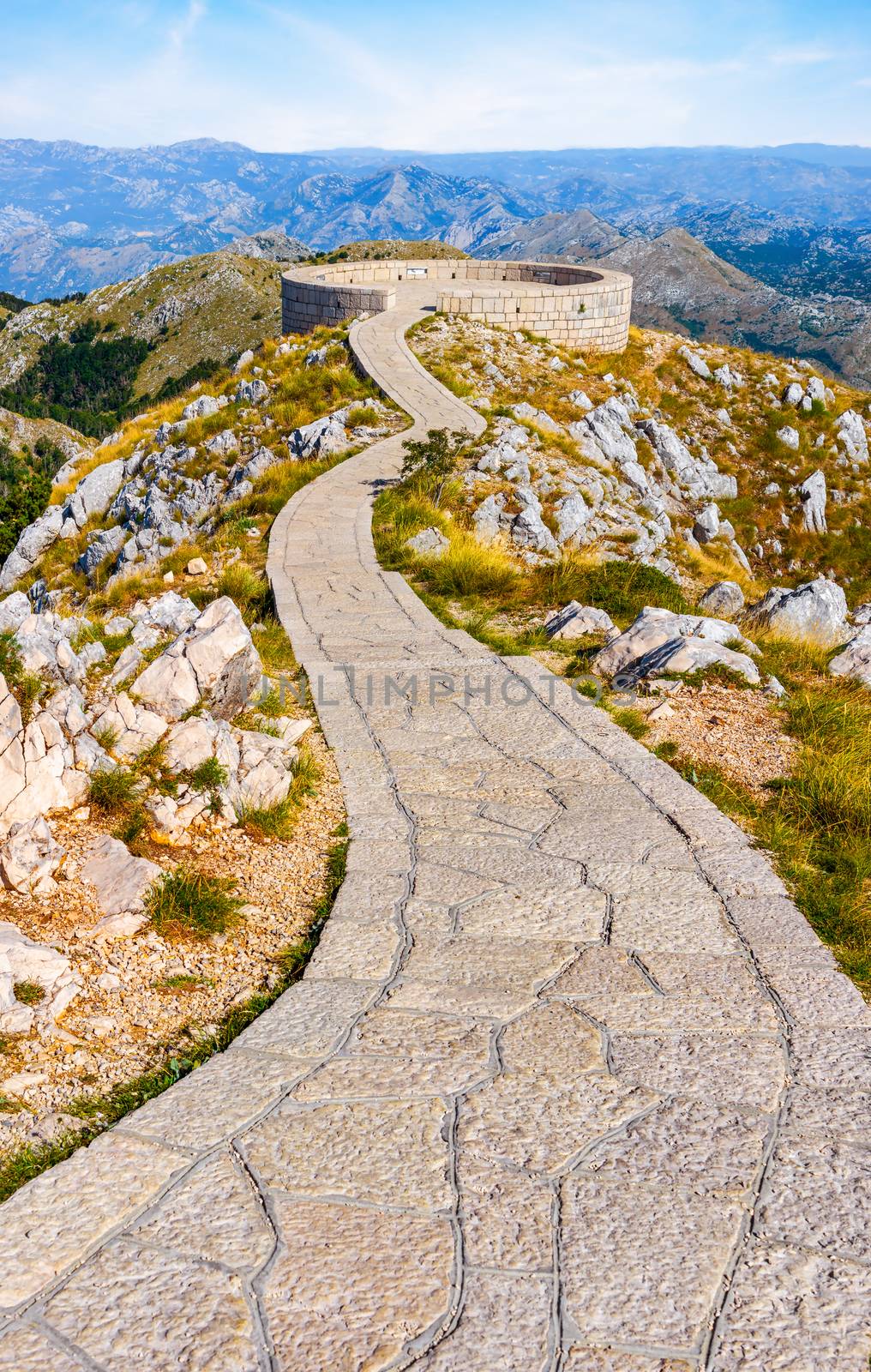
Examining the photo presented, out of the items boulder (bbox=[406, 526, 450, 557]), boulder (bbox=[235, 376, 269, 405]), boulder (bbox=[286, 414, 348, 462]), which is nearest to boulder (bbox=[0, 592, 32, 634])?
boulder (bbox=[406, 526, 450, 557])

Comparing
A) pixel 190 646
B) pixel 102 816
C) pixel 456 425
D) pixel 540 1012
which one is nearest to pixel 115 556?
pixel 456 425

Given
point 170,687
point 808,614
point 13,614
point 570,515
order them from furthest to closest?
1. point 570,515
2. point 808,614
3. point 13,614
4. point 170,687

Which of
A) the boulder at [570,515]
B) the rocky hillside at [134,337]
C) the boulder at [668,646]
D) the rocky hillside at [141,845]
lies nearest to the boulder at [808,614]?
the boulder at [668,646]

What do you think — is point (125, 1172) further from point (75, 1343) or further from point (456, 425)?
point (456, 425)

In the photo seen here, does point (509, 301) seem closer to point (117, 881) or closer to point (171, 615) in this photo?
point (171, 615)

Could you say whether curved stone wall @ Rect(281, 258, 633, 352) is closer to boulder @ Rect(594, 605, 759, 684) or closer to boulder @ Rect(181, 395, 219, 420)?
boulder @ Rect(181, 395, 219, 420)

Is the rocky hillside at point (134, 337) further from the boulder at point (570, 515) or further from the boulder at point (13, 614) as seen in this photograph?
the boulder at point (13, 614)

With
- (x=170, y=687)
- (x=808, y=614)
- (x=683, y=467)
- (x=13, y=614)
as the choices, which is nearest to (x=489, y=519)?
(x=808, y=614)
